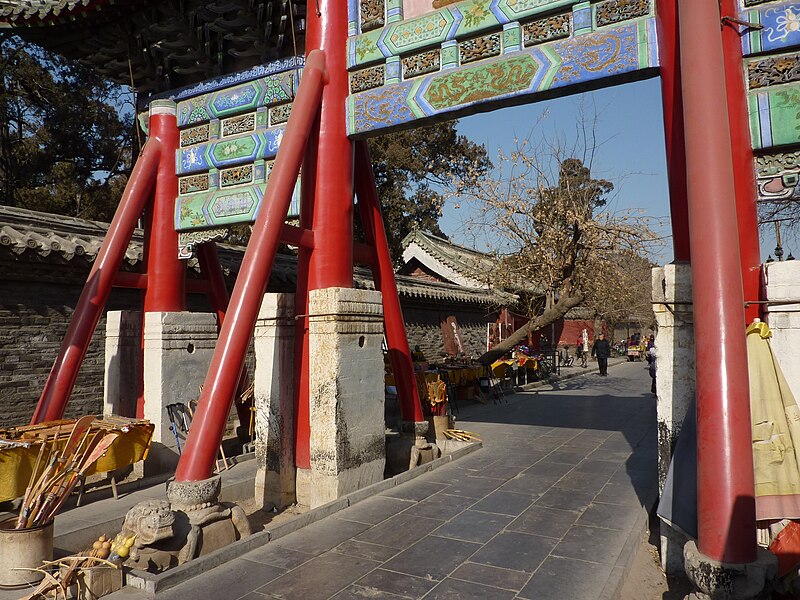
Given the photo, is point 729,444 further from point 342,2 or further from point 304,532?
point 342,2

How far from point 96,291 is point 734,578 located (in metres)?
6.35

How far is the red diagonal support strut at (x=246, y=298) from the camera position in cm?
454

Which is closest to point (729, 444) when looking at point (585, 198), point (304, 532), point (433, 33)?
point (304, 532)

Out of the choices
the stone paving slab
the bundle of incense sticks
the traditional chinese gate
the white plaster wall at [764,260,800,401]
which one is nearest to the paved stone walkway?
the stone paving slab

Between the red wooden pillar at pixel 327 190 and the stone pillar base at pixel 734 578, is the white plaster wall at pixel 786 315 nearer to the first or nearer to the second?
the stone pillar base at pixel 734 578

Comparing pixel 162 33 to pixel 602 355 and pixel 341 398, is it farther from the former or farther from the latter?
pixel 602 355

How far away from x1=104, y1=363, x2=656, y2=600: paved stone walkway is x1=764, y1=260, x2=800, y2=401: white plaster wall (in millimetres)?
1730

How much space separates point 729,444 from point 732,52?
2.81m

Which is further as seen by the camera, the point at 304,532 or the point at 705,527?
the point at 304,532

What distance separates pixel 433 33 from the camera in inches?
219

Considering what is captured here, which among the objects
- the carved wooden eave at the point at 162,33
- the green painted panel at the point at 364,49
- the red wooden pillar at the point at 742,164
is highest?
the carved wooden eave at the point at 162,33

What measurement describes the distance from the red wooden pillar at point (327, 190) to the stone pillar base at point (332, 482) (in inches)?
8.3

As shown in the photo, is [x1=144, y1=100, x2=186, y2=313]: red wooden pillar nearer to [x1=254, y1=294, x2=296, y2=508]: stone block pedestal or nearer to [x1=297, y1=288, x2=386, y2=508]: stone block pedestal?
[x1=254, y1=294, x2=296, y2=508]: stone block pedestal

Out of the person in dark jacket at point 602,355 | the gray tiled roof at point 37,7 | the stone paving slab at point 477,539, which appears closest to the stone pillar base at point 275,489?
the stone paving slab at point 477,539
